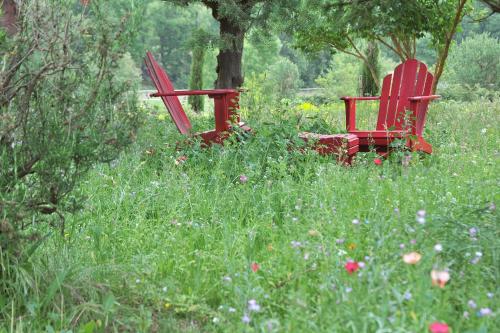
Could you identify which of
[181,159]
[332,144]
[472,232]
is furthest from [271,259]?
[332,144]

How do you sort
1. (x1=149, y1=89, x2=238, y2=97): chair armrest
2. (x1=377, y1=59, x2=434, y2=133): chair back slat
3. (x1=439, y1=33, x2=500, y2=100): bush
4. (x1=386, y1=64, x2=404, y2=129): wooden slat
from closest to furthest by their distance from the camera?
1. (x1=149, y1=89, x2=238, y2=97): chair armrest
2. (x1=377, y1=59, x2=434, y2=133): chair back slat
3. (x1=386, y1=64, x2=404, y2=129): wooden slat
4. (x1=439, y1=33, x2=500, y2=100): bush

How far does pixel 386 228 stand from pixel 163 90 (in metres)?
3.74

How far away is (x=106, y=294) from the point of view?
90.3 inches

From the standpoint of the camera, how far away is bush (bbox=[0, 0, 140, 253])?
89.4 inches

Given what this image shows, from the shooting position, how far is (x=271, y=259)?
7.91 feet

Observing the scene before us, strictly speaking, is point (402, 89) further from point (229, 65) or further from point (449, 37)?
point (229, 65)

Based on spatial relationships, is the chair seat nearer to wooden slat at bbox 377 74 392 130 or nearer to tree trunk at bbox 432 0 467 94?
wooden slat at bbox 377 74 392 130

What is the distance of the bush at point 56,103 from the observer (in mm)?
2270

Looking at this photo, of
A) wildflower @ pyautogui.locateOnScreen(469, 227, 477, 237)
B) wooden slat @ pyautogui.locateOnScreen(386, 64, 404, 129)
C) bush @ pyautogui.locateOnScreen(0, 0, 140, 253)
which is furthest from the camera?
wooden slat @ pyautogui.locateOnScreen(386, 64, 404, 129)

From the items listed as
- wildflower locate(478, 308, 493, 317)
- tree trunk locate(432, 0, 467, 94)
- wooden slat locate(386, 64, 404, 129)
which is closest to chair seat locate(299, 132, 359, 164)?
wooden slat locate(386, 64, 404, 129)

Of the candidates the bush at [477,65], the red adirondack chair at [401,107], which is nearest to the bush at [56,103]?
the red adirondack chair at [401,107]

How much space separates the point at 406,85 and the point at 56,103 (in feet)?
15.2

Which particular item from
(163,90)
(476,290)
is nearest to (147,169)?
(163,90)

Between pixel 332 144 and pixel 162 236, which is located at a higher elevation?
pixel 332 144
